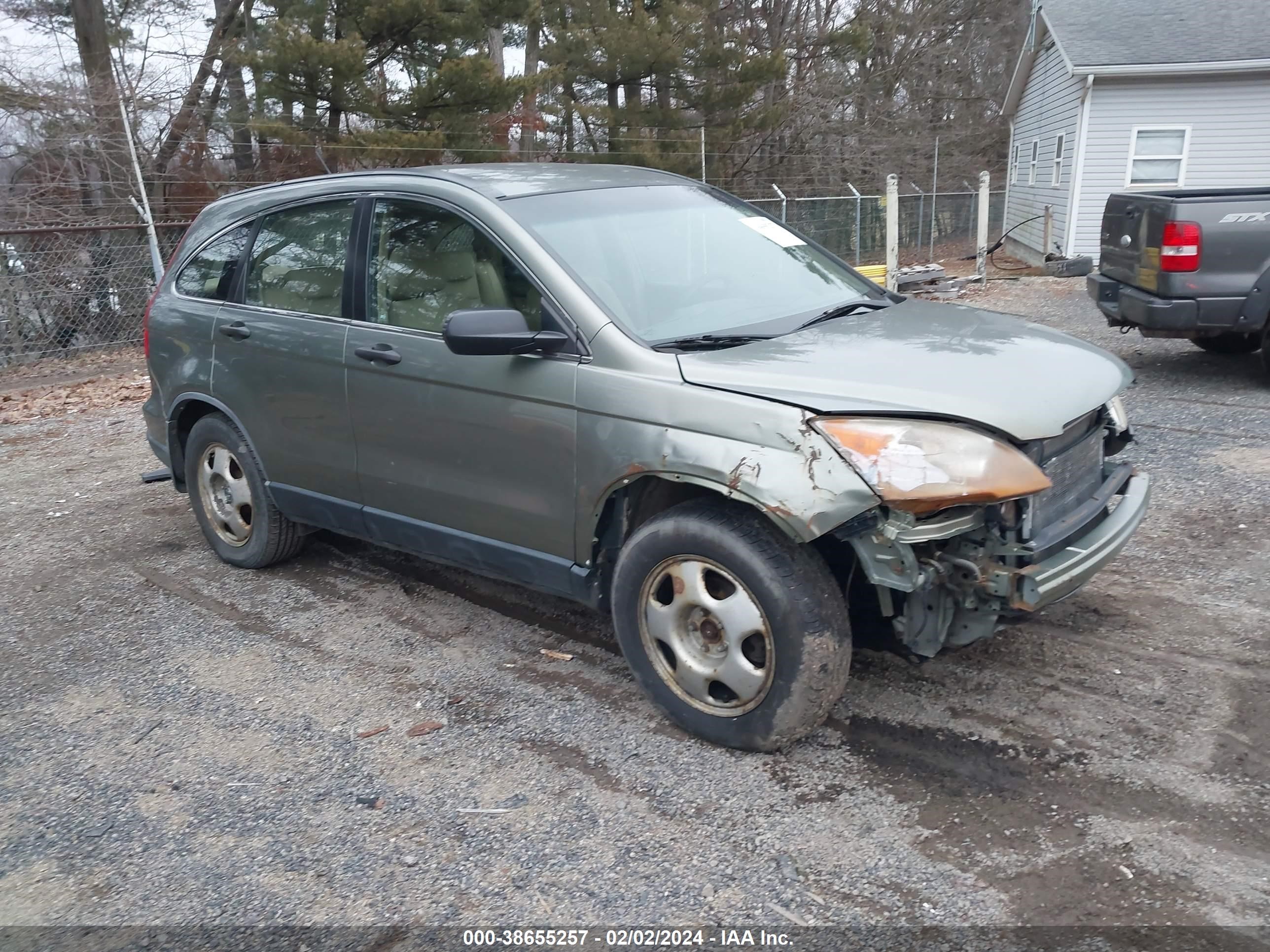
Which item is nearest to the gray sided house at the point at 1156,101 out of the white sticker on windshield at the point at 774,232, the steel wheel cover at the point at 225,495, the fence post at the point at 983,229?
the fence post at the point at 983,229

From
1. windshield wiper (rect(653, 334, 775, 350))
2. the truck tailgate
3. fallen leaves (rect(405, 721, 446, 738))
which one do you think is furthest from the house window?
fallen leaves (rect(405, 721, 446, 738))

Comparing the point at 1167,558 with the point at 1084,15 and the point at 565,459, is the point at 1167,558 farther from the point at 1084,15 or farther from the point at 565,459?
the point at 1084,15

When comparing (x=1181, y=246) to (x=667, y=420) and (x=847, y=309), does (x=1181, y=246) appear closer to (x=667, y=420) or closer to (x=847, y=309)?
(x=847, y=309)

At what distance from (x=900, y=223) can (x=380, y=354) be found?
1993 centimetres

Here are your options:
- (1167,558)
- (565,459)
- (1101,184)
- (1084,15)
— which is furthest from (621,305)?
(1084,15)

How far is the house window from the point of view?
Result: 18.4 metres

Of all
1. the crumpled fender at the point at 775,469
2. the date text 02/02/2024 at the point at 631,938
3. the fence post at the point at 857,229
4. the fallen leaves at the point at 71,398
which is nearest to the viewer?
the date text 02/02/2024 at the point at 631,938

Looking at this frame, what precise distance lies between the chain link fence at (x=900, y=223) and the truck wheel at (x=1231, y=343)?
6.67 m

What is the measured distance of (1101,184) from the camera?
18.8 meters

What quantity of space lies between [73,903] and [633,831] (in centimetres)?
159

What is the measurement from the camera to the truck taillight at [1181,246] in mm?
7484

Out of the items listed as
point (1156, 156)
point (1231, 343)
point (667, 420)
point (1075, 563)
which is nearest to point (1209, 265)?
point (1231, 343)

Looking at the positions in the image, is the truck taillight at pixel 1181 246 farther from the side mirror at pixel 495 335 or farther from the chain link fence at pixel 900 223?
the chain link fence at pixel 900 223

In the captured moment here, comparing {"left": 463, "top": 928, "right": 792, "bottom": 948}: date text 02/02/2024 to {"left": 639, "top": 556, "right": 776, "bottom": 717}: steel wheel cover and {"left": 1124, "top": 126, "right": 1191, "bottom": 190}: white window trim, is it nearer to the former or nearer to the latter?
{"left": 639, "top": 556, "right": 776, "bottom": 717}: steel wheel cover
